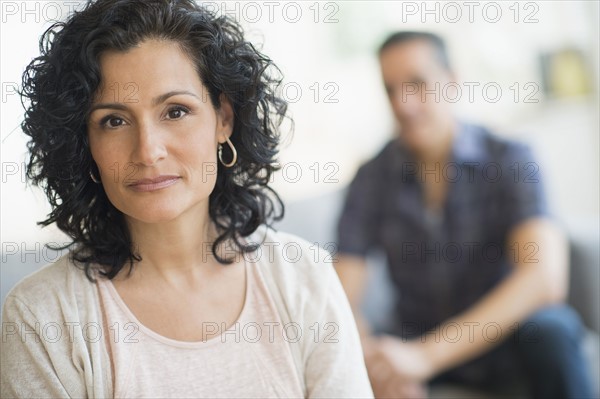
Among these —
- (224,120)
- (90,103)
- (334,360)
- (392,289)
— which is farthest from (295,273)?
(392,289)

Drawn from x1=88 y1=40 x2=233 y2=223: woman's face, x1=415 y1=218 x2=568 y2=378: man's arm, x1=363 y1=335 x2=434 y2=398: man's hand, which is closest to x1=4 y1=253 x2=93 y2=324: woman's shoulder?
x1=88 y1=40 x2=233 y2=223: woman's face

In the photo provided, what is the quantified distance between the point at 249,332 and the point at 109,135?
33 cm

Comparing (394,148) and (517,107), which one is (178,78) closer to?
(394,148)

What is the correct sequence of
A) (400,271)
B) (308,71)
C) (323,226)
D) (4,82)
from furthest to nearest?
(308,71), (323,226), (400,271), (4,82)

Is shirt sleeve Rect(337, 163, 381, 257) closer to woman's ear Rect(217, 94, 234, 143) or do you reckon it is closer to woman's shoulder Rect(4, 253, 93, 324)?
woman's ear Rect(217, 94, 234, 143)

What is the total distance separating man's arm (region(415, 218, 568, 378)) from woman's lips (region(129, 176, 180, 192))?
0.92m

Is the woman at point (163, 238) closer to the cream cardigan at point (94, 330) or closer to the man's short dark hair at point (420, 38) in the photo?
the cream cardigan at point (94, 330)

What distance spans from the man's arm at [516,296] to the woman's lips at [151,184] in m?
0.92

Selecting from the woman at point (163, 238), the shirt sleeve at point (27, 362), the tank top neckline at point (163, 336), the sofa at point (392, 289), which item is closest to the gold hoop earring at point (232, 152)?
the woman at point (163, 238)

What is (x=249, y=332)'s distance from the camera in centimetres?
98

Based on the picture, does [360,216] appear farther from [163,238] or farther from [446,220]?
[163,238]

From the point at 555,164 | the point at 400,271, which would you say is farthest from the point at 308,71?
the point at 555,164

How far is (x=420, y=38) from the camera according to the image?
184 centimetres

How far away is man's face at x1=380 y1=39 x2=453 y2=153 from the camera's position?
1.82 m
